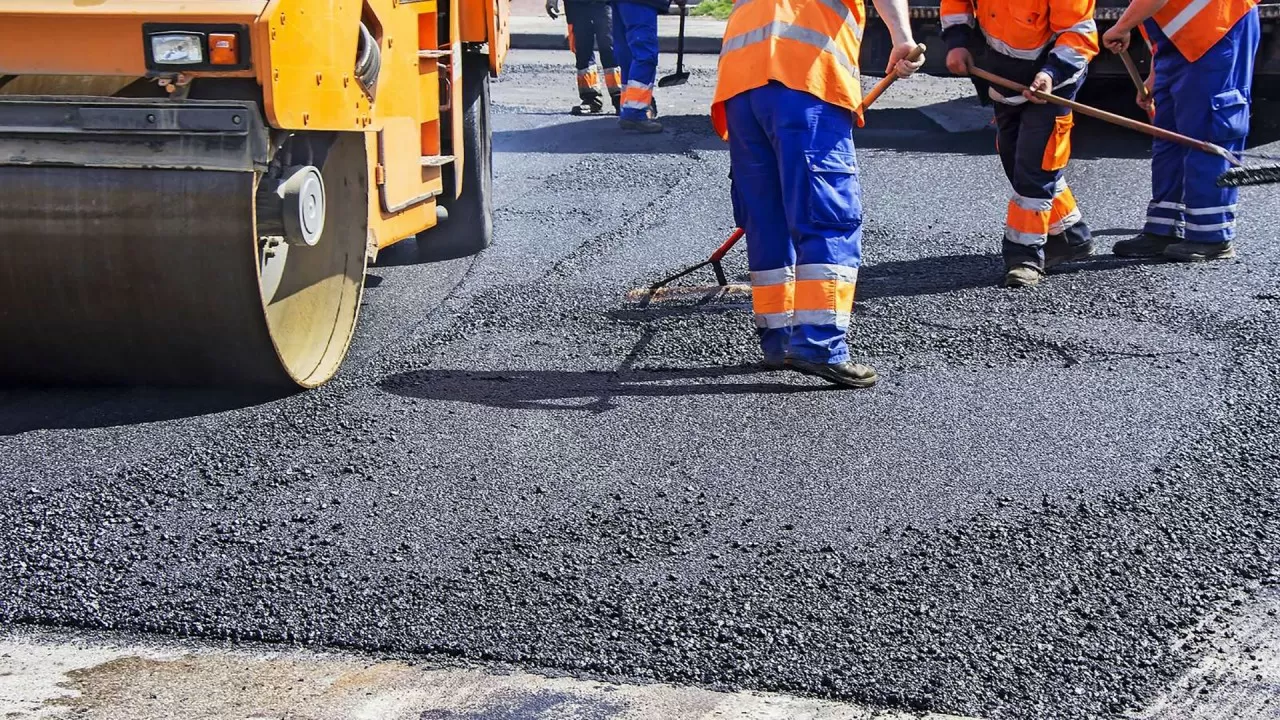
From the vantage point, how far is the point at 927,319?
203 inches

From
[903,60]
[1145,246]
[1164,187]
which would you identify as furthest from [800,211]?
[1164,187]

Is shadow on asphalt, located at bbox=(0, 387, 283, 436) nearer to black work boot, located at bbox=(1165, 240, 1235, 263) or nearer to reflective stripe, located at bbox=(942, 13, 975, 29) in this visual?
reflective stripe, located at bbox=(942, 13, 975, 29)

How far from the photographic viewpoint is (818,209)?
4.32 metres

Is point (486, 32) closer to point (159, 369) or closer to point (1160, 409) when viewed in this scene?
point (159, 369)

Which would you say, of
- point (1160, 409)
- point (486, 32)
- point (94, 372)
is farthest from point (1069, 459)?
point (486, 32)

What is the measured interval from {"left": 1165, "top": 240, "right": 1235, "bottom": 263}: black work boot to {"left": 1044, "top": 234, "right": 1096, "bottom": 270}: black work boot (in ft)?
1.14

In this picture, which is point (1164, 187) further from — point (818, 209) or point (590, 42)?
point (590, 42)

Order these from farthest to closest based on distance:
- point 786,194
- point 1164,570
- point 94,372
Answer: point 786,194, point 94,372, point 1164,570

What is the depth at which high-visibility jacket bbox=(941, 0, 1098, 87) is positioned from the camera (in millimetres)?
5547

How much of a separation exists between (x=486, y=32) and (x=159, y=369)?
244cm

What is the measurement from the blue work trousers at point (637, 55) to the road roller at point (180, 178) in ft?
16.5

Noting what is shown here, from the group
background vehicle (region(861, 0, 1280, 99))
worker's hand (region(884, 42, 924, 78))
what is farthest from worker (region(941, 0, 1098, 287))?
background vehicle (region(861, 0, 1280, 99))

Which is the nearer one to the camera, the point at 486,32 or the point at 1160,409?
the point at 1160,409

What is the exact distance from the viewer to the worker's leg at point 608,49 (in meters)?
10.3
